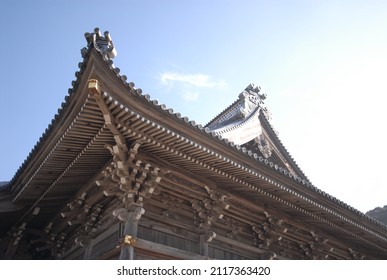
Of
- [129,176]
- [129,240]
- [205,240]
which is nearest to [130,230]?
[129,240]

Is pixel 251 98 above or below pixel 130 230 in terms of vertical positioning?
above

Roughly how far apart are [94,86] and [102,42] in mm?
943

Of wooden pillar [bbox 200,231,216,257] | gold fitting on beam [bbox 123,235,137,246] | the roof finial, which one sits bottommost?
gold fitting on beam [bbox 123,235,137,246]

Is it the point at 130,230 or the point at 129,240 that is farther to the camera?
the point at 130,230

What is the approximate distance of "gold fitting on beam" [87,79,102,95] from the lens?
5.02m

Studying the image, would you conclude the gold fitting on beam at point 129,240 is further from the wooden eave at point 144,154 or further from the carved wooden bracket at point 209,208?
the carved wooden bracket at point 209,208

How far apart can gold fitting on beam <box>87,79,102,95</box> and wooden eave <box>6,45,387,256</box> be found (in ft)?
0.39

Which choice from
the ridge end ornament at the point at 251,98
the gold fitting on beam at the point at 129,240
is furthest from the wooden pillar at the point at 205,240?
the ridge end ornament at the point at 251,98

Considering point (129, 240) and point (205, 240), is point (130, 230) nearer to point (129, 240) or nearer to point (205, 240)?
point (129, 240)

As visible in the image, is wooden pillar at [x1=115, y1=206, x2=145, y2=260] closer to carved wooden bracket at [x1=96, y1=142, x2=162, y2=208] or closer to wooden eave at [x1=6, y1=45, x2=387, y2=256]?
carved wooden bracket at [x1=96, y1=142, x2=162, y2=208]

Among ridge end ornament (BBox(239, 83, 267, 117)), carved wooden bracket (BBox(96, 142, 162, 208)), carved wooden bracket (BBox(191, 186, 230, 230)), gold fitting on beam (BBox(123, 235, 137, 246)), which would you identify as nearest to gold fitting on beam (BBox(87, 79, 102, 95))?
carved wooden bracket (BBox(96, 142, 162, 208))

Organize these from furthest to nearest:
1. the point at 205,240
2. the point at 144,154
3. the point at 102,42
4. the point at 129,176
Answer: the point at 205,240
the point at 144,154
the point at 129,176
the point at 102,42

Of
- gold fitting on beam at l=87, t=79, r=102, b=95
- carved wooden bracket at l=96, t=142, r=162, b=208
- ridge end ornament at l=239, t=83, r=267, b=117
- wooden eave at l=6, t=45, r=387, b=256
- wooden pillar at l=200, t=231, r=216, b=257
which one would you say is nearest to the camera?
gold fitting on beam at l=87, t=79, r=102, b=95

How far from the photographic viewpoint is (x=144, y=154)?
6656 millimetres
